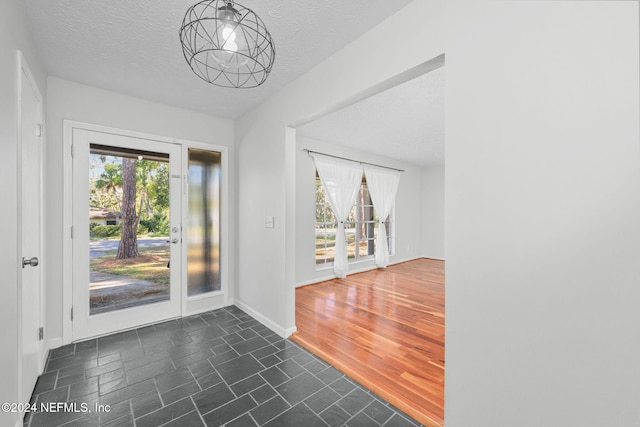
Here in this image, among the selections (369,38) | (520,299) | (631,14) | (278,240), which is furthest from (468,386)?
(369,38)

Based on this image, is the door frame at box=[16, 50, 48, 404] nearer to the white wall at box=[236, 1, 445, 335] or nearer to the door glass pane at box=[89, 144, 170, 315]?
the door glass pane at box=[89, 144, 170, 315]

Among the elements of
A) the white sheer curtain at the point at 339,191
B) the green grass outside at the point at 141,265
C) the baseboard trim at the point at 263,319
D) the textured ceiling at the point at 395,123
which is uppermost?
the textured ceiling at the point at 395,123

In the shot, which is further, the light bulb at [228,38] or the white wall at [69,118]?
the white wall at [69,118]

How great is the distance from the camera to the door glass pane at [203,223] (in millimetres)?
3379

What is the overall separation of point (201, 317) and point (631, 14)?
4.01 meters

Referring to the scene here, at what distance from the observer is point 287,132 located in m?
2.77

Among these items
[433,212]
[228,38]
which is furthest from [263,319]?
[433,212]

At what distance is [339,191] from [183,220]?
2.83 metres

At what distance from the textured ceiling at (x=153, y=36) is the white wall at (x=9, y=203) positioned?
0.36m

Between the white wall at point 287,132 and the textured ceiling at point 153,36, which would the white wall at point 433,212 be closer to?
the white wall at point 287,132

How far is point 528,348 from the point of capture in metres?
1.19

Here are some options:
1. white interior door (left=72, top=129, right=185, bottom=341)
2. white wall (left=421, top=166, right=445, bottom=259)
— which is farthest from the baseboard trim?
white wall (left=421, top=166, right=445, bottom=259)

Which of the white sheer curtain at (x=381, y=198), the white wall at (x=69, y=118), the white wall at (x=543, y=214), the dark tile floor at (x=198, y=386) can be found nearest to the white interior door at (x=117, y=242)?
the white wall at (x=69, y=118)

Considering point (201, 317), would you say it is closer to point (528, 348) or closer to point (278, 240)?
point (278, 240)
